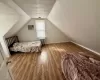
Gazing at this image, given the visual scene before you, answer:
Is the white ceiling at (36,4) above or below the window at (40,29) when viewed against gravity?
above

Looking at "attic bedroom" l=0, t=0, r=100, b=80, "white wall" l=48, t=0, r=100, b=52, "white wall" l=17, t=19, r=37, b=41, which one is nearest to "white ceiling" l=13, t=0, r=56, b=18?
"attic bedroom" l=0, t=0, r=100, b=80

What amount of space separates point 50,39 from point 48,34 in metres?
0.40

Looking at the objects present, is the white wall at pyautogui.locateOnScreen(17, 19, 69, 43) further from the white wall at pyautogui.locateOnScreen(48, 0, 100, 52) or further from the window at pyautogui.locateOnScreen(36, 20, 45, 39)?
the white wall at pyautogui.locateOnScreen(48, 0, 100, 52)

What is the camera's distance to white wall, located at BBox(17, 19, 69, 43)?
5930 mm

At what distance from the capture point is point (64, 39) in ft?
21.3

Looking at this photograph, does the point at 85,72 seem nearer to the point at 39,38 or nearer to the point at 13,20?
the point at 13,20

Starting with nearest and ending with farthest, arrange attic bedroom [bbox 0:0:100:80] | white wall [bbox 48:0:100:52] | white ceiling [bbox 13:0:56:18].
A: 1. white wall [bbox 48:0:100:52]
2. attic bedroom [bbox 0:0:100:80]
3. white ceiling [bbox 13:0:56:18]

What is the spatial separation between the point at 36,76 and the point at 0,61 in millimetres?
1628

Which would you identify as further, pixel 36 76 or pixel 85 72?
pixel 36 76

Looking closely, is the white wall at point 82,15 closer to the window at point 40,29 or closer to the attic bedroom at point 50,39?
the attic bedroom at point 50,39

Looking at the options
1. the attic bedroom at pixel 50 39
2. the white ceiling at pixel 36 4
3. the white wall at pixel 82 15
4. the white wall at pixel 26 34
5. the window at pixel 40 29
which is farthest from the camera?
the window at pixel 40 29

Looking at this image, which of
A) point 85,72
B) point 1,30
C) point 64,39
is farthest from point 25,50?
point 85,72

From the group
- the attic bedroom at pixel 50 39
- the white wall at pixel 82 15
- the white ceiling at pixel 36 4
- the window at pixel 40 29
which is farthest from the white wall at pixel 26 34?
the white wall at pixel 82 15

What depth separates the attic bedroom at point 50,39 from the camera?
146 cm
